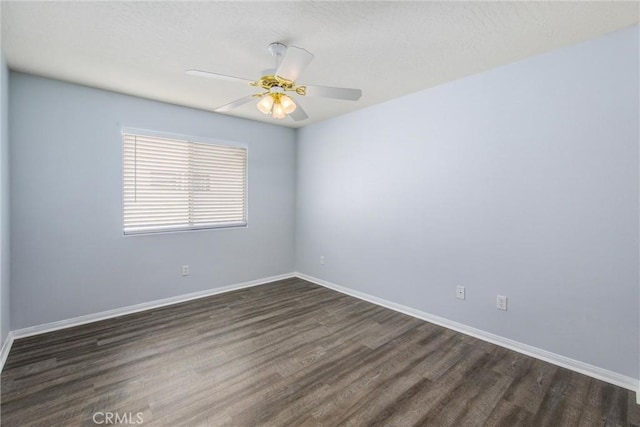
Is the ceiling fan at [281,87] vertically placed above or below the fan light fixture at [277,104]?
above

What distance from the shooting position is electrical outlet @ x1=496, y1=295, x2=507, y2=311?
8.48ft

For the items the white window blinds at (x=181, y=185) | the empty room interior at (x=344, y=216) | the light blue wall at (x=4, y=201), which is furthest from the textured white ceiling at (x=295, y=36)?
the white window blinds at (x=181, y=185)

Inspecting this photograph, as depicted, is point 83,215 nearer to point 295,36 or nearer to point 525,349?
point 295,36

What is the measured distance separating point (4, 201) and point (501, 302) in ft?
13.8

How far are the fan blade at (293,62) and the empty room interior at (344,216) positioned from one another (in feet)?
0.07

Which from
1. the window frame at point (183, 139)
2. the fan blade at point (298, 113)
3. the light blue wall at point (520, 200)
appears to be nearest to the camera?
the light blue wall at point (520, 200)

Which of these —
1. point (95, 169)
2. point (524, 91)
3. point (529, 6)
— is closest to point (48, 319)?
point (95, 169)

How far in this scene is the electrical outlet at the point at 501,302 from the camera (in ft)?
8.48

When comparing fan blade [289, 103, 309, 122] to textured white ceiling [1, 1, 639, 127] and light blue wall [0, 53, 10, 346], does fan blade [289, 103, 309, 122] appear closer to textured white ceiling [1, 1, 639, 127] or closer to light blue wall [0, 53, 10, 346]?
textured white ceiling [1, 1, 639, 127]

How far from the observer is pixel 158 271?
348cm

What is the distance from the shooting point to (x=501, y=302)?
8.55 feet

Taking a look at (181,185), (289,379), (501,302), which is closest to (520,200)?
(501,302)

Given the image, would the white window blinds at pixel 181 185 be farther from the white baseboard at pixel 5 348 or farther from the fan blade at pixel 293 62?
the fan blade at pixel 293 62

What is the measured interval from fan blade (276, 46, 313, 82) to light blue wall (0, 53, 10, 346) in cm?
214
